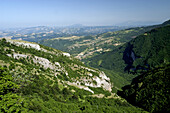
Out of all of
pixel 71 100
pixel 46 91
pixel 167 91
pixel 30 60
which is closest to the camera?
pixel 46 91

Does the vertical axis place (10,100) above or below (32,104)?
above

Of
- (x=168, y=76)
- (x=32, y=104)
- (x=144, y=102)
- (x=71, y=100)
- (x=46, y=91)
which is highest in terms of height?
(x=32, y=104)

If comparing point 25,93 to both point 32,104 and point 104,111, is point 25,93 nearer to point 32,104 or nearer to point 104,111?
point 32,104

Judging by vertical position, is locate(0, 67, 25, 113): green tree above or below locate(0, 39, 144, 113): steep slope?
above

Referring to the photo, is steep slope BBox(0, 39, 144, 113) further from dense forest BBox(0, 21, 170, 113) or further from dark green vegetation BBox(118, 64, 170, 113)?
dark green vegetation BBox(118, 64, 170, 113)

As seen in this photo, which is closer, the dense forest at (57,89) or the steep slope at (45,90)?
the dense forest at (57,89)

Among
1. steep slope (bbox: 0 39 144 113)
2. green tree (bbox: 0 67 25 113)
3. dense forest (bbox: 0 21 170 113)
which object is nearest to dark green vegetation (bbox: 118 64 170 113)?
dense forest (bbox: 0 21 170 113)

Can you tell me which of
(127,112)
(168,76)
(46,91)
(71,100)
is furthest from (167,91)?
(46,91)

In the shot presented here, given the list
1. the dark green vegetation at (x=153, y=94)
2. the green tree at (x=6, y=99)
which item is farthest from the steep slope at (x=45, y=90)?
the dark green vegetation at (x=153, y=94)

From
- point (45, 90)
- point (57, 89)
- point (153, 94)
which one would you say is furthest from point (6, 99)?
point (153, 94)

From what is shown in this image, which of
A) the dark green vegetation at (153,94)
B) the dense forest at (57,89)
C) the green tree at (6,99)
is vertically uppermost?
the green tree at (6,99)

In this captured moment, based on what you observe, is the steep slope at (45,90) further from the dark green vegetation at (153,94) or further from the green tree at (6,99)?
the dark green vegetation at (153,94)
